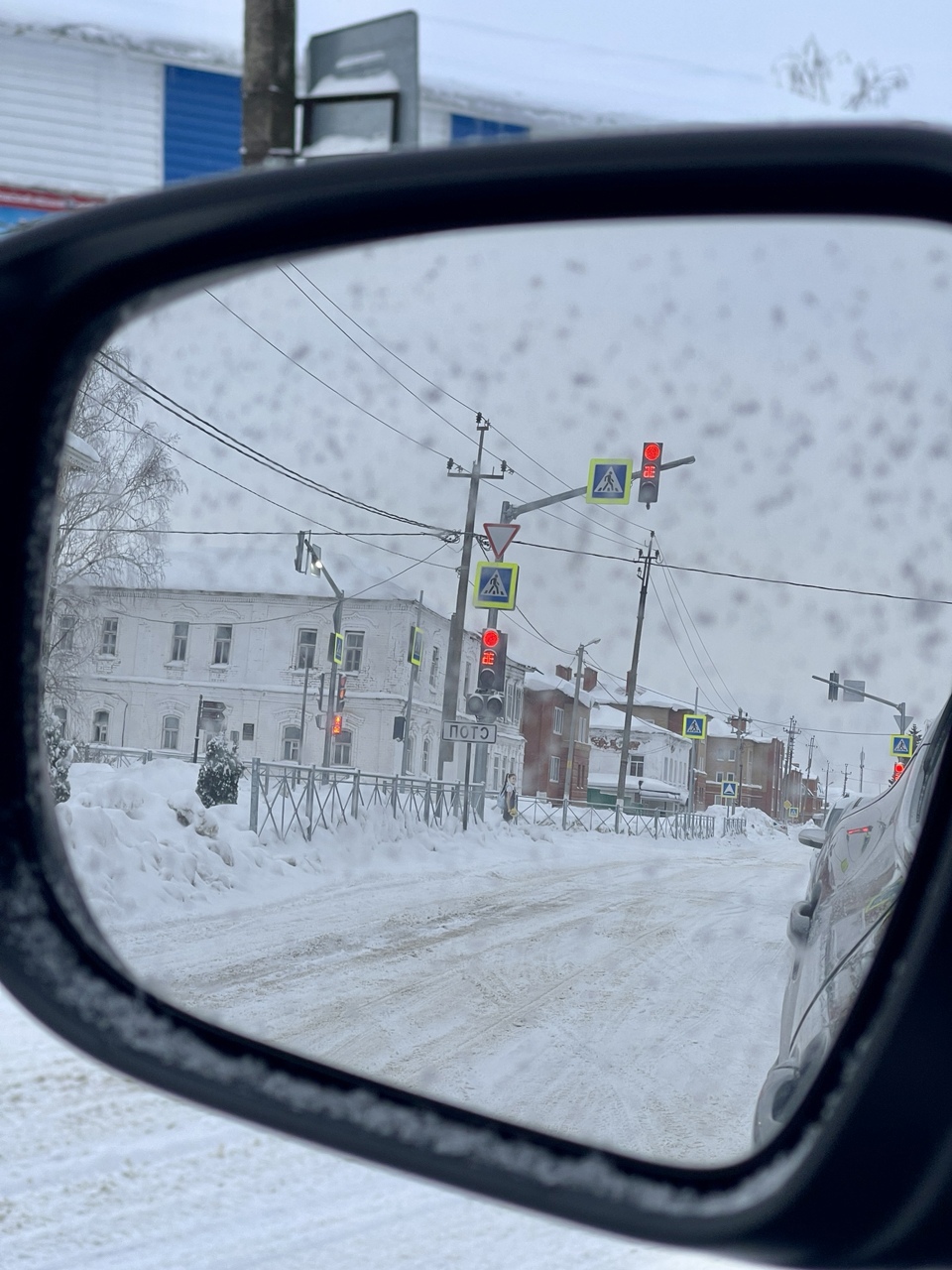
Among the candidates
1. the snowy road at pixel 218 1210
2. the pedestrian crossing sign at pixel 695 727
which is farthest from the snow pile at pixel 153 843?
the snowy road at pixel 218 1210

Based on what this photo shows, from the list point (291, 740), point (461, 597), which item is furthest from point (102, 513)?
point (461, 597)

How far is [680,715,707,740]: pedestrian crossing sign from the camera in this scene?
2.88ft

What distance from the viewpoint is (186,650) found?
1.12 meters

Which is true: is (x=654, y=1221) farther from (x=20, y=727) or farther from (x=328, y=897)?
(x=20, y=727)

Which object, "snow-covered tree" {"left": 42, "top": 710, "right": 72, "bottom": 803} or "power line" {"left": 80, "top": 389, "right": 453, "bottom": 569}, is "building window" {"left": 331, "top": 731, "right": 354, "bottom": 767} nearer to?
"power line" {"left": 80, "top": 389, "right": 453, "bottom": 569}

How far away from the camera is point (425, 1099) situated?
105 cm

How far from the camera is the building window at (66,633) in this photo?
1201 millimetres

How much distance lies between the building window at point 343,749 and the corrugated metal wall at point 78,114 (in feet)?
50.0

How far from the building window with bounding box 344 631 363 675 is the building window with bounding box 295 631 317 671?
0.03 m

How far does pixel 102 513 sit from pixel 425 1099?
61cm

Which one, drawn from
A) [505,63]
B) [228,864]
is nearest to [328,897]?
[228,864]

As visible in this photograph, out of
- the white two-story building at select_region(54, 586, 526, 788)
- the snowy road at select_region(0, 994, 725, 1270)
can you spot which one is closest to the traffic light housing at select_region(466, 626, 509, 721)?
the white two-story building at select_region(54, 586, 526, 788)

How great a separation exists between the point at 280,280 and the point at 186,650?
1.16 ft

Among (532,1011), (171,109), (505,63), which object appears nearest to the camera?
(532,1011)
